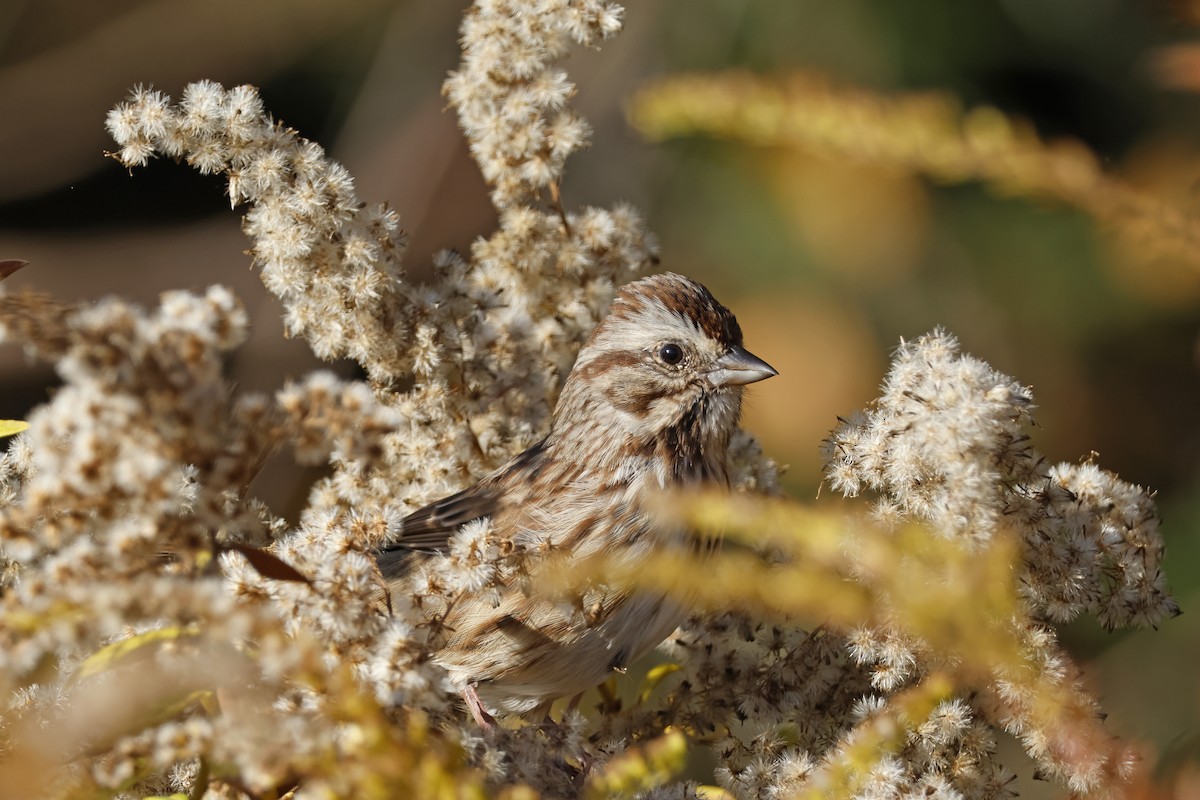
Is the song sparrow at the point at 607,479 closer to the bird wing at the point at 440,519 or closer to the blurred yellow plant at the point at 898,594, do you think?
the bird wing at the point at 440,519

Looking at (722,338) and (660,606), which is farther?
(722,338)

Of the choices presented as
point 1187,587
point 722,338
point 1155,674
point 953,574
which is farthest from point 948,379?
point 1187,587

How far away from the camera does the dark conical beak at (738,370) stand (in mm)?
2551

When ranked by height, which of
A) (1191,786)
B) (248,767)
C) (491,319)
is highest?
(491,319)

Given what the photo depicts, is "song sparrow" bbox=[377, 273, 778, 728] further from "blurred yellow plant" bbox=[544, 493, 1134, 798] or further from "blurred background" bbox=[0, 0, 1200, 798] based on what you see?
"blurred yellow plant" bbox=[544, 493, 1134, 798]

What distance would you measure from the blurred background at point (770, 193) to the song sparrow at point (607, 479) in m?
0.84

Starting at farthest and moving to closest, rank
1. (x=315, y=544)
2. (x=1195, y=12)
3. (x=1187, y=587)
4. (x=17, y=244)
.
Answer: (x=17, y=244)
(x=1187, y=587)
(x=315, y=544)
(x=1195, y=12)

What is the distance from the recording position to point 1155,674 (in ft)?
5.09

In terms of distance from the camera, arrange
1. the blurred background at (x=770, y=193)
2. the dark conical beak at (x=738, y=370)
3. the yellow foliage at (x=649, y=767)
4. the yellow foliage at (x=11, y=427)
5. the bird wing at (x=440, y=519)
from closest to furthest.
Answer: the yellow foliage at (x=649, y=767) → the yellow foliage at (x=11, y=427) → the bird wing at (x=440, y=519) → the dark conical beak at (x=738, y=370) → the blurred background at (x=770, y=193)

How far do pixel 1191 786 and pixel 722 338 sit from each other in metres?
1.96

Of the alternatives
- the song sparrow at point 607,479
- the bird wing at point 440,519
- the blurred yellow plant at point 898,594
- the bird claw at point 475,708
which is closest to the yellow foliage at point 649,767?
the blurred yellow plant at point 898,594

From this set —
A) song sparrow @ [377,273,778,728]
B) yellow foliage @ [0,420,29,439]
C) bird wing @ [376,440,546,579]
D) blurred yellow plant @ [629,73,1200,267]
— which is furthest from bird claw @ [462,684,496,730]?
blurred yellow plant @ [629,73,1200,267]

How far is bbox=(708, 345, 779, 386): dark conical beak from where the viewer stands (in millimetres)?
2551

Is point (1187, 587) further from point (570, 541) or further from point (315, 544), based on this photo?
point (315, 544)
